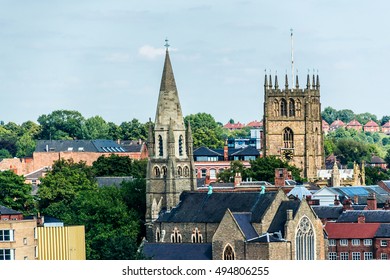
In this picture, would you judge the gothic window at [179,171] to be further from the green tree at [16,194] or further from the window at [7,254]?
the window at [7,254]

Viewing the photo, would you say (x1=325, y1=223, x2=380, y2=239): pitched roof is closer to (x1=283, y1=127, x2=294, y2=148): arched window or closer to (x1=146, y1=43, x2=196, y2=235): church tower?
(x1=146, y1=43, x2=196, y2=235): church tower

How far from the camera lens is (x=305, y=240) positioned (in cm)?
8631

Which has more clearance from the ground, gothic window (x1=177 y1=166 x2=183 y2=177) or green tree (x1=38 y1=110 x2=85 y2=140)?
green tree (x1=38 y1=110 x2=85 y2=140)

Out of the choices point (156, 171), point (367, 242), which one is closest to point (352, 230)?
point (367, 242)

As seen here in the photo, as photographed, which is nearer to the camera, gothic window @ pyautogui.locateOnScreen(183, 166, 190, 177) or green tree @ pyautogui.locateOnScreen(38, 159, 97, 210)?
gothic window @ pyautogui.locateOnScreen(183, 166, 190, 177)

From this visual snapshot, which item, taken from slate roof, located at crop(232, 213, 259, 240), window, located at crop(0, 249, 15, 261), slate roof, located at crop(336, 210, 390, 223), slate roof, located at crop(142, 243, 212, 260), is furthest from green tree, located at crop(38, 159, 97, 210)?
window, located at crop(0, 249, 15, 261)

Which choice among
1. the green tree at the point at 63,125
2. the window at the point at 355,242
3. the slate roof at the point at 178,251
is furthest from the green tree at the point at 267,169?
the green tree at the point at 63,125

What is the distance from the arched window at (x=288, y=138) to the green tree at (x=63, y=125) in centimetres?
5392

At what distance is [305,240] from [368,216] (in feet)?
32.8

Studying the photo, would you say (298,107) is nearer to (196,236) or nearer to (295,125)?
(295,125)

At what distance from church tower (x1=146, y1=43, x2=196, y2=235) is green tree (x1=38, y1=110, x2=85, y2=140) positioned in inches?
3716

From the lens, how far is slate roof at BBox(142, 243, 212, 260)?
278 ft

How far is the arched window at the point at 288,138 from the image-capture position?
14112 cm
